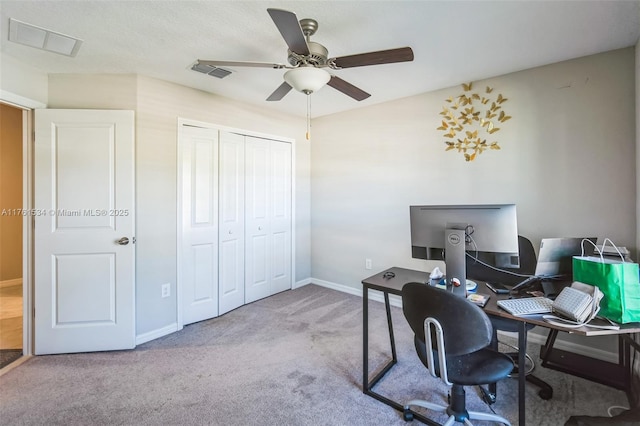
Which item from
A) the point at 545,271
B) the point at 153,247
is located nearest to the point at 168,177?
the point at 153,247

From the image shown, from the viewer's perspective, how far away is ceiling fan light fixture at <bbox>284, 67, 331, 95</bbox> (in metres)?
1.89

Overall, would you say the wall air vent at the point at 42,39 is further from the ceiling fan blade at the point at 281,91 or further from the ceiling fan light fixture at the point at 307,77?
the ceiling fan light fixture at the point at 307,77

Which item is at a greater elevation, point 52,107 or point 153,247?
point 52,107

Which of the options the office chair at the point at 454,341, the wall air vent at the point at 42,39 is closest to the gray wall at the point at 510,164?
the office chair at the point at 454,341

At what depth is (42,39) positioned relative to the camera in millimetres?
2098

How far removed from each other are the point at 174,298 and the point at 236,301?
0.76 m

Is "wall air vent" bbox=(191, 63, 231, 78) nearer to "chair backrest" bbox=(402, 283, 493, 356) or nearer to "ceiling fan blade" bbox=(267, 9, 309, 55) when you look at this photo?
"ceiling fan blade" bbox=(267, 9, 309, 55)

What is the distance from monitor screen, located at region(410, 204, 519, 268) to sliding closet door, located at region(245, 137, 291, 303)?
7.55 feet

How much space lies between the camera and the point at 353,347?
2.67m

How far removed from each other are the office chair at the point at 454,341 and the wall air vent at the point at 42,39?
9.21ft

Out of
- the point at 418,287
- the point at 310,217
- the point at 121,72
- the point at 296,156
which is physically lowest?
the point at 418,287

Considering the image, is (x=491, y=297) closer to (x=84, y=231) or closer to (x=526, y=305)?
(x=526, y=305)

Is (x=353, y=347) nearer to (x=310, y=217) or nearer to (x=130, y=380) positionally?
(x=130, y=380)

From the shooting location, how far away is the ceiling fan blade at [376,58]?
1.75 metres
